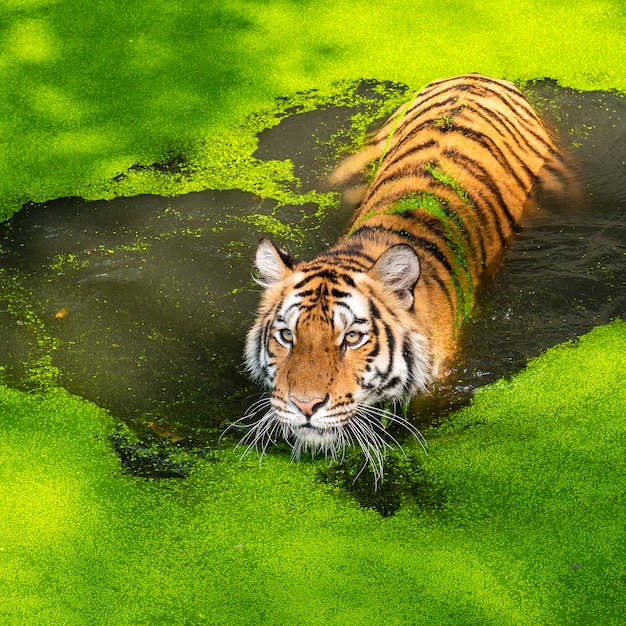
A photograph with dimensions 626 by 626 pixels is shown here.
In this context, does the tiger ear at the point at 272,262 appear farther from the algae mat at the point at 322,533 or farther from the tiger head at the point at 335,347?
the algae mat at the point at 322,533

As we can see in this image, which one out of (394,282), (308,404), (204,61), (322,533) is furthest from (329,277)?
(204,61)

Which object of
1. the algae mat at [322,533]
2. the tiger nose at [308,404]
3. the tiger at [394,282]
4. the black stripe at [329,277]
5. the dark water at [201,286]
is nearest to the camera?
the algae mat at [322,533]

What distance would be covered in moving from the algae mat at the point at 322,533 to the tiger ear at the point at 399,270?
459 millimetres

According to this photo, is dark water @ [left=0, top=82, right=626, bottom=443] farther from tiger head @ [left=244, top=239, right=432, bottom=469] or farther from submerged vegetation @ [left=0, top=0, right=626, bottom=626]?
tiger head @ [left=244, top=239, right=432, bottom=469]

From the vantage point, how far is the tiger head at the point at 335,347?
254 centimetres

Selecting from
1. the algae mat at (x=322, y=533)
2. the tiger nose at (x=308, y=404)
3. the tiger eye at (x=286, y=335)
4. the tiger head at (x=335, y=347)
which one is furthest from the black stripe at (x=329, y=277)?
the algae mat at (x=322, y=533)

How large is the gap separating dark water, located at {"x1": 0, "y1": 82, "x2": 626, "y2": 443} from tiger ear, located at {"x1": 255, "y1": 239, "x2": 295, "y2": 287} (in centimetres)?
40

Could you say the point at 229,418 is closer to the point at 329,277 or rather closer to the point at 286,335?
the point at 286,335

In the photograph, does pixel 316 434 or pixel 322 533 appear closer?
pixel 322 533

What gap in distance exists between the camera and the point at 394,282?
109 inches

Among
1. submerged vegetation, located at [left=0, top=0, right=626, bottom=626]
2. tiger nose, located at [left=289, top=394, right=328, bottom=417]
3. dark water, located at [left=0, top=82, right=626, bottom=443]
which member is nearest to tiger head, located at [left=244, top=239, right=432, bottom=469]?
tiger nose, located at [left=289, top=394, right=328, bottom=417]

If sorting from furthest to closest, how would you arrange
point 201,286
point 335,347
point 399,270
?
point 201,286 < point 399,270 < point 335,347

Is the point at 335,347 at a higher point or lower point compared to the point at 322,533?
higher

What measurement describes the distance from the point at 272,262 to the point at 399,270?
0.42 m
